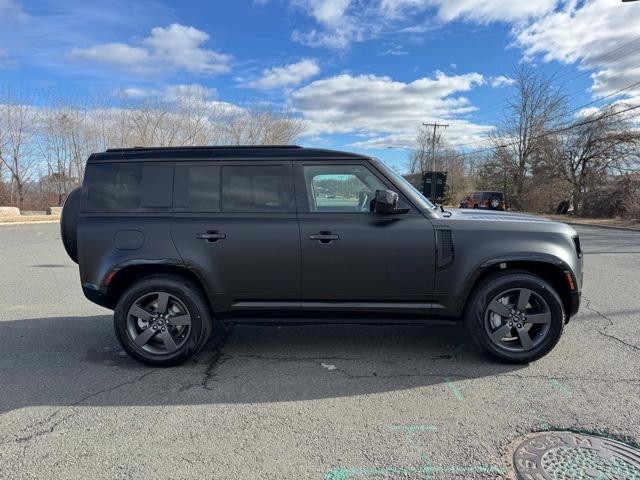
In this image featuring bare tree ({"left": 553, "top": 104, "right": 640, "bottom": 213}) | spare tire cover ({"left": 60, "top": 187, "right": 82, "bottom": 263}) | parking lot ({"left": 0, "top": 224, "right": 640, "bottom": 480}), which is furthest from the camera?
bare tree ({"left": 553, "top": 104, "right": 640, "bottom": 213})

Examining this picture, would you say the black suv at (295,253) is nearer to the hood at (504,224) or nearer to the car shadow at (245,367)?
the hood at (504,224)

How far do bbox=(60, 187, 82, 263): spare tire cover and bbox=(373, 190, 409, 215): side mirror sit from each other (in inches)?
111

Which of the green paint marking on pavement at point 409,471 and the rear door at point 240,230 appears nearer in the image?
the green paint marking on pavement at point 409,471

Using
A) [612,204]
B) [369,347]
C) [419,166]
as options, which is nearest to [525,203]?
[612,204]

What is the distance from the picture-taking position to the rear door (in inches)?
161

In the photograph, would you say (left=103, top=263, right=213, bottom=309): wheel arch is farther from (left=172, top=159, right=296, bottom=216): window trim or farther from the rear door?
(left=172, top=159, right=296, bottom=216): window trim

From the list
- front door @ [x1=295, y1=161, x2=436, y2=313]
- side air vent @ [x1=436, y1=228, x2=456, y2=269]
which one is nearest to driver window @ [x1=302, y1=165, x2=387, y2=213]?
front door @ [x1=295, y1=161, x2=436, y2=313]

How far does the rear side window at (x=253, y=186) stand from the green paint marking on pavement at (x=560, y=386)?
9.19 ft

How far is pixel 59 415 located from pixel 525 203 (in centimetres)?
3948

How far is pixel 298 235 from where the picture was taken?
4.09 metres

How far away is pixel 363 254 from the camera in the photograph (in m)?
4.06

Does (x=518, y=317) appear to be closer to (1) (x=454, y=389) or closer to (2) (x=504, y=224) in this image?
(2) (x=504, y=224)

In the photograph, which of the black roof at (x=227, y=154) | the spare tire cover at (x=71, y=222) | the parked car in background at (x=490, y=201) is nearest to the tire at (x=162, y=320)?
the spare tire cover at (x=71, y=222)

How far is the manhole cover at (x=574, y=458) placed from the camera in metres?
2.58
